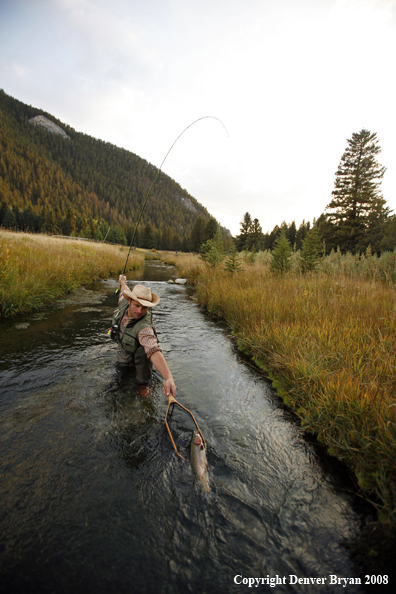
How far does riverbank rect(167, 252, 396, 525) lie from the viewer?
2229 mm

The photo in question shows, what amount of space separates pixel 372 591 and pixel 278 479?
888 millimetres

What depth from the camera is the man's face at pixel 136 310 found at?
348 centimetres

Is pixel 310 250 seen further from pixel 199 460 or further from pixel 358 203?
pixel 358 203

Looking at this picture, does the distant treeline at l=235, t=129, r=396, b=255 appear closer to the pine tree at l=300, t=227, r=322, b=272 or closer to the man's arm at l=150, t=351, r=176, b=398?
the pine tree at l=300, t=227, r=322, b=272

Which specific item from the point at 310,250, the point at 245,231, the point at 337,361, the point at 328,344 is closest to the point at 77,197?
the point at 245,231

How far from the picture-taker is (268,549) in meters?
1.78

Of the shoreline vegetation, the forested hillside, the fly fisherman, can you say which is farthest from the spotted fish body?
the forested hillside

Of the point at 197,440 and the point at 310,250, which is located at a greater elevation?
the point at 310,250

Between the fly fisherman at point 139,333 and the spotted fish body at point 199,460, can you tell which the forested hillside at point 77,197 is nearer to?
the fly fisherman at point 139,333

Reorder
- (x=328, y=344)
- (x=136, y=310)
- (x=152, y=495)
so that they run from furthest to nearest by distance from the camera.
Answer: (x=328, y=344)
(x=136, y=310)
(x=152, y=495)

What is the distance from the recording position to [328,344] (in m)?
3.80

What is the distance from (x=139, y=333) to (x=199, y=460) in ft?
5.71

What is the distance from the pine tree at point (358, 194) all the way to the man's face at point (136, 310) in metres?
26.5

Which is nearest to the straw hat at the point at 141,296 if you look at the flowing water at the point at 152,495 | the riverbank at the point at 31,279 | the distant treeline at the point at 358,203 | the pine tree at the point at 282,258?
the flowing water at the point at 152,495
